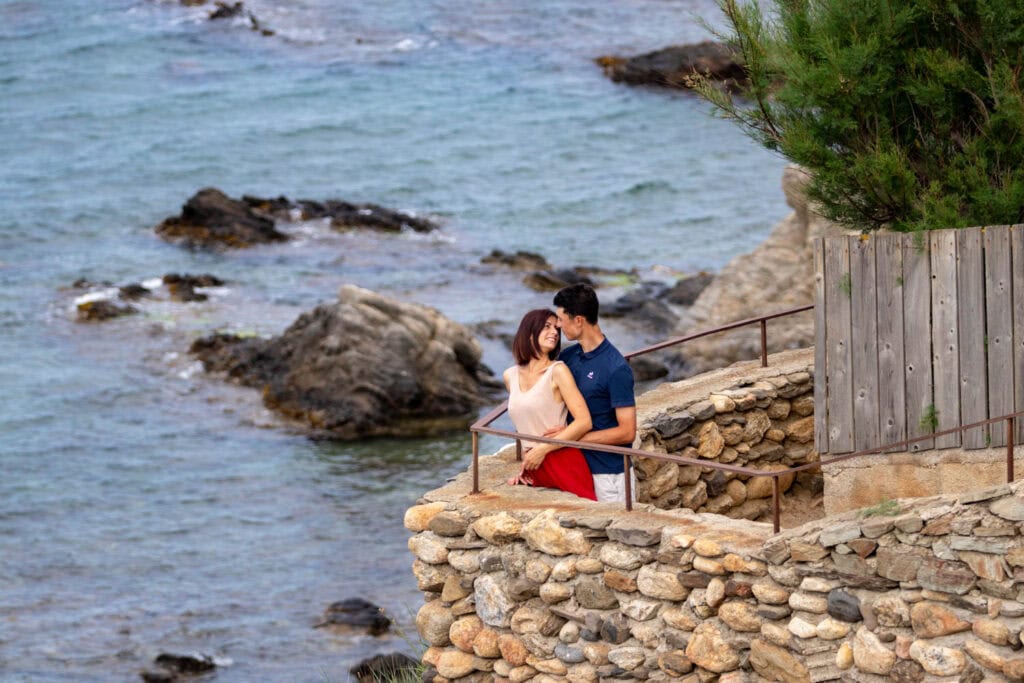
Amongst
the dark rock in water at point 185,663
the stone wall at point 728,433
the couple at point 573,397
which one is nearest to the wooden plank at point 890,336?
the stone wall at point 728,433

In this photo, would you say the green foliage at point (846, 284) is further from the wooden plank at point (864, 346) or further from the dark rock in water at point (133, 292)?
the dark rock in water at point (133, 292)

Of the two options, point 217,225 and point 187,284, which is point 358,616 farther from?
point 217,225

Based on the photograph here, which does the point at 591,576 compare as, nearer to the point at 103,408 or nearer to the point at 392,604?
the point at 392,604

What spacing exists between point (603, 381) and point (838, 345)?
1.77 meters

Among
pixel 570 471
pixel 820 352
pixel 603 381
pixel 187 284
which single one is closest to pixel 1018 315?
pixel 820 352

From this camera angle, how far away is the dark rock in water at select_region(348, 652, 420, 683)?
1508cm

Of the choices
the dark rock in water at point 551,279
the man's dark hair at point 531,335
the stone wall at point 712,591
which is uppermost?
the man's dark hair at point 531,335

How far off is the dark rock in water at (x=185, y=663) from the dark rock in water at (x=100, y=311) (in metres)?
14.8

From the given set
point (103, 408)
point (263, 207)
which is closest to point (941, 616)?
point (103, 408)

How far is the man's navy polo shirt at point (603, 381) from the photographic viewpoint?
9977mm

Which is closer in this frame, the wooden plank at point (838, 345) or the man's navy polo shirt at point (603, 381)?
the man's navy polo shirt at point (603, 381)

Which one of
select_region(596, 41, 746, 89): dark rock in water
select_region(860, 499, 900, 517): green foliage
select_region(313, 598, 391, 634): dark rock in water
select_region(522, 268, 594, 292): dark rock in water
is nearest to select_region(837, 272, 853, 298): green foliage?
select_region(860, 499, 900, 517): green foliage

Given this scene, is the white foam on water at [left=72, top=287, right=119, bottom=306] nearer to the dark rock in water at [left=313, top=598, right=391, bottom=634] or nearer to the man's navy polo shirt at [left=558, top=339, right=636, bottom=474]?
the dark rock in water at [left=313, top=598, right=391, bottom=634]

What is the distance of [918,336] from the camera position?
10367 millimetres
